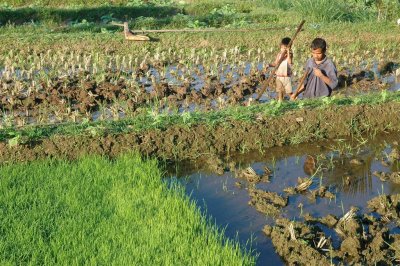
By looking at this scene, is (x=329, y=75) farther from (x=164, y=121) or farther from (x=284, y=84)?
(x=164, y=121)

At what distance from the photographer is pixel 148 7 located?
15297 millimetres

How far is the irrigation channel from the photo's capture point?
387 centimetres

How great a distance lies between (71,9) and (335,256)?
11958mm

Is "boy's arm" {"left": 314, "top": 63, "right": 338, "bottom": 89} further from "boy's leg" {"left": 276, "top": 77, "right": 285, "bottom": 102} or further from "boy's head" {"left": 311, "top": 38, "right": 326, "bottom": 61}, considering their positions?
"boy's leg" {"left": 276, "top": 77, "right": 285, "bottom": 102}

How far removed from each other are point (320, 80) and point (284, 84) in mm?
470

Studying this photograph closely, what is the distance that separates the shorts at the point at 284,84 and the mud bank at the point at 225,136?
3.12ft

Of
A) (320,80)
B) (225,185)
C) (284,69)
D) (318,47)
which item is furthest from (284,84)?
(225,185)

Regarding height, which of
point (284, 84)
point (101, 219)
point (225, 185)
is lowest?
point (225, 185)

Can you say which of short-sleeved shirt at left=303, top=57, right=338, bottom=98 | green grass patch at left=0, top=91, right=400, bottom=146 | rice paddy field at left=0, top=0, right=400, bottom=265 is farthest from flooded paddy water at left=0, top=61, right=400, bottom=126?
short-sleeved shirt at left=303, top=57, right=338, bottom=98

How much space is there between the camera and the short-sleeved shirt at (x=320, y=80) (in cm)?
670

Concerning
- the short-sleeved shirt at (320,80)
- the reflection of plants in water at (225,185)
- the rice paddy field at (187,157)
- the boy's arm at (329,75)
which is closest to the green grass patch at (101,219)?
the rice paddy field at (187,157)

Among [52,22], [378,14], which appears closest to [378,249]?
[378,14]

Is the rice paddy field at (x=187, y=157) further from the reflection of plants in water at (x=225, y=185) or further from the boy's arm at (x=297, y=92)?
the boy's arm at (x=297, y=92)

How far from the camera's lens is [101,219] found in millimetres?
4074
